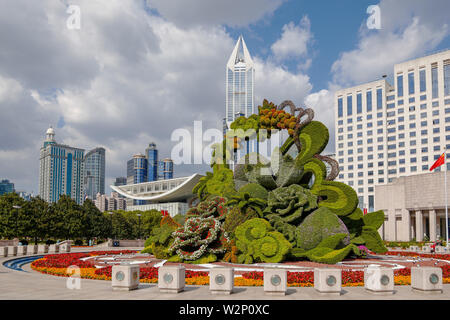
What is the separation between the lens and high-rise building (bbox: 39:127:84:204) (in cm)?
14050

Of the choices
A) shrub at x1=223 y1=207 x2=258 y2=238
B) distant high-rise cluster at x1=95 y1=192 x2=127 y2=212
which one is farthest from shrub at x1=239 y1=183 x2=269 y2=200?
distant high-rise cluster at x1=95 y1=192 x2=127 y2=212

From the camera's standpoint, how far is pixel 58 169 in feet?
474

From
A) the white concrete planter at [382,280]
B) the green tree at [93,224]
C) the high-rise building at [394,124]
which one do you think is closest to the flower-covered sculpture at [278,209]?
the white concrete planter at [382,280]

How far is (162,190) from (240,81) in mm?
77684

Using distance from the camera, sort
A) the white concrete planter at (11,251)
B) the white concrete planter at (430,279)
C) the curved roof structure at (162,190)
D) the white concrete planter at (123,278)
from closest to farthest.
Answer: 1. the white concrete planter at (430,279)
2. the white concrete planter at (123,278)
3. the white concrete planter at (11,251)
4. the curved roof structure at (162,190)

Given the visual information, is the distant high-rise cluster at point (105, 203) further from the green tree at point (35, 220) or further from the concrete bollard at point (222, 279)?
the concrete bollard at point (222, 279)

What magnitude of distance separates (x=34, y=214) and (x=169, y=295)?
113ft

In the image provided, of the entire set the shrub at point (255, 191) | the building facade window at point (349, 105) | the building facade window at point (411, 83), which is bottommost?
the shrub at point (255, 191)

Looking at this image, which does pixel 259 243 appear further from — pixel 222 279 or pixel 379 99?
pixel 379 99

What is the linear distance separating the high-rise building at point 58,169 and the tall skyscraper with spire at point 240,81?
5530cm

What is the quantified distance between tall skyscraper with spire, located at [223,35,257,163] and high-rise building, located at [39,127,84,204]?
181 feet

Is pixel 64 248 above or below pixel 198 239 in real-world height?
below

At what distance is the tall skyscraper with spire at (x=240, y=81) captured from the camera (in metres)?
150

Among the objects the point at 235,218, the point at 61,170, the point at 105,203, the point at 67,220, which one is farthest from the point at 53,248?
the point at 105,203
